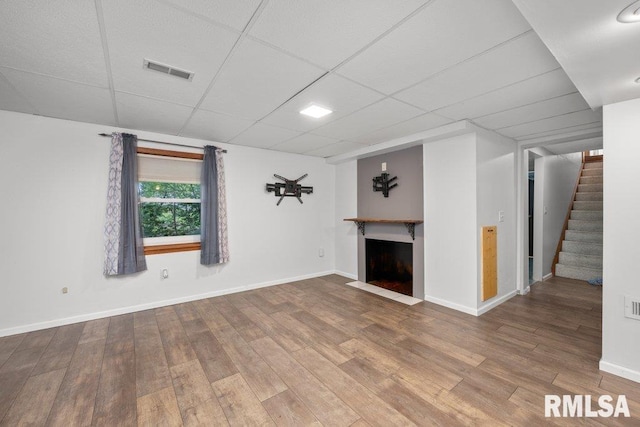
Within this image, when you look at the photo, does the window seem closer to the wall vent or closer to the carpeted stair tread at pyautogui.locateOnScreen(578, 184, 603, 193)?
the wall vent

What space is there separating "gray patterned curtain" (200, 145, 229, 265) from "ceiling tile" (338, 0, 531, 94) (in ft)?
8.96

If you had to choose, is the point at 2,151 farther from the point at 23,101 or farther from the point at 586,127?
the point at 586,127

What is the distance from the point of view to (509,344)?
2.63 meters

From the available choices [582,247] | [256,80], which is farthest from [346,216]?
[582,247]

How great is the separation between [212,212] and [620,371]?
15.3 ft

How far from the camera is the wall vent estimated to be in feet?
6.75

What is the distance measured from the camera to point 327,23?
1541 mm

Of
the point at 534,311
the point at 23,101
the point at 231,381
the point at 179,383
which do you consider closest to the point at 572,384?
the point at 534,311

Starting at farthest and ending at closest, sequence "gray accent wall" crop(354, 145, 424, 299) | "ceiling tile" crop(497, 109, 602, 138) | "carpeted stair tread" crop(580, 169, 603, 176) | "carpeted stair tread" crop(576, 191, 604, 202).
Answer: "carpeted stair tread" crop(580, 169, 603, 176) < "carpeted stair tread" crop(576, 191, 604, 202) < "gray accent wall" crop(354, 145, 424, 299) < "ceiling tile" crop(497, 109, 602, 138)

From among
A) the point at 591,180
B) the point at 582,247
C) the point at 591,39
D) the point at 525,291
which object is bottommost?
the point at 525,291

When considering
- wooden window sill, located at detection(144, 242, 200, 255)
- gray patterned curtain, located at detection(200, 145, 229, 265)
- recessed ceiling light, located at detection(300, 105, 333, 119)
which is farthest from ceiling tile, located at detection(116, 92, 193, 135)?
wooden window sill, located at detection(144, 242, 200, 255)

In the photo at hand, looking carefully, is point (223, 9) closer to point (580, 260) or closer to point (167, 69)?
point (167, 69)

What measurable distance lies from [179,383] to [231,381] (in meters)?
0.41

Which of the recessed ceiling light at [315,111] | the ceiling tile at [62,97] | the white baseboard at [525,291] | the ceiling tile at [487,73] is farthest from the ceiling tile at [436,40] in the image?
the white baseboard at [525,291]
